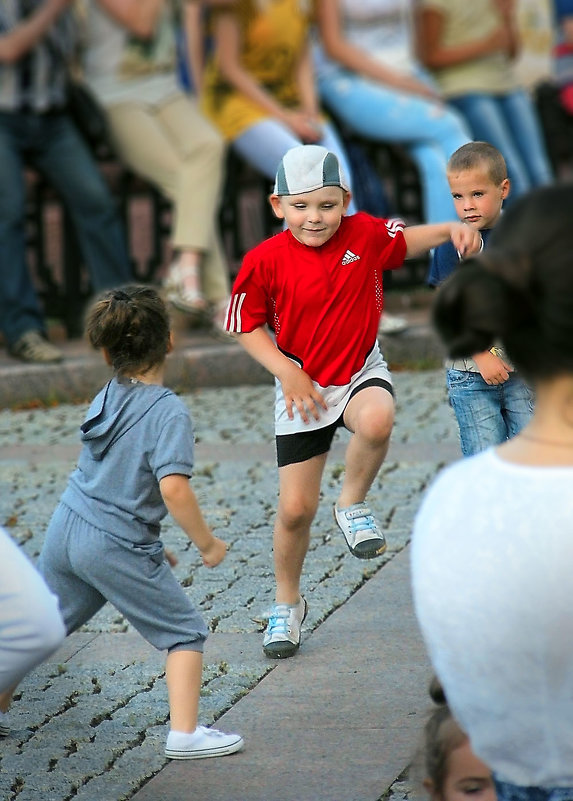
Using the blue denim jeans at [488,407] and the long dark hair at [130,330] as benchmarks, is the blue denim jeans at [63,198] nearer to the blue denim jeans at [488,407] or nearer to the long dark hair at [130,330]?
the blue denim jeans at [488,407]

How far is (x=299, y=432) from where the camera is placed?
4188 millimetres

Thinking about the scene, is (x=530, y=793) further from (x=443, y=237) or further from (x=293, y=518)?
(x=443, y=237)

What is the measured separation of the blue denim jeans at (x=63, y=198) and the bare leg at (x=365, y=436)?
167 inches

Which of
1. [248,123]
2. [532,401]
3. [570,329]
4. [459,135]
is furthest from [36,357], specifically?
[570,329]

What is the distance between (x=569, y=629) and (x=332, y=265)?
8.41ft

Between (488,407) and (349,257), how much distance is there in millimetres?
618

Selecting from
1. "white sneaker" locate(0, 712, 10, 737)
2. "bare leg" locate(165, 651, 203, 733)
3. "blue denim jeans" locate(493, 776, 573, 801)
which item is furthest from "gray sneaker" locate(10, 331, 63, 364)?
"blue denim jeans" locate(493, 776, 573, 801)

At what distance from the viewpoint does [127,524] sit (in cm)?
352

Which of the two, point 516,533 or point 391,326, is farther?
point 391,326

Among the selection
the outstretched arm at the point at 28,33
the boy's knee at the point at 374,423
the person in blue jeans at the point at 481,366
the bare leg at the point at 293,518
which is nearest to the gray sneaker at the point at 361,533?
the bare leg at the point at 293,518

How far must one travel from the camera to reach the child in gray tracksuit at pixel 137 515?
3480 mm

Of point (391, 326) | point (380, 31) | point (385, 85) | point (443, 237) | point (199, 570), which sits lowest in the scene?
point (199, 570)

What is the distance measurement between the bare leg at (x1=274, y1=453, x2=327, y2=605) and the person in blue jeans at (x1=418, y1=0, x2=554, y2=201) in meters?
5.50

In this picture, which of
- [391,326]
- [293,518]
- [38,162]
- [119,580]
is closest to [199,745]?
[119,580]
